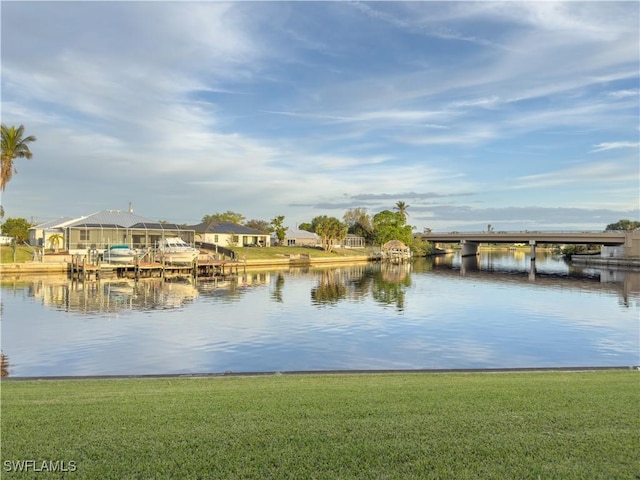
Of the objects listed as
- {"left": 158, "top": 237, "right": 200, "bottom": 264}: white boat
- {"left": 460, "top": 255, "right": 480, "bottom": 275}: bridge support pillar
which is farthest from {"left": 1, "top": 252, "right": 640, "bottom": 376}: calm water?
{"left": 460, "top": 255, "right": 480, "bottom": 275}: bridge support pillar

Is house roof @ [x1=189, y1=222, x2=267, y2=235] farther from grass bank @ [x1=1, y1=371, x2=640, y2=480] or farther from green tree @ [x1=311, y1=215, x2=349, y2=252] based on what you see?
grass bank @ [x1=1, y1=371, x2=640, y2=480]

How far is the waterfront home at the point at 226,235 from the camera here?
87250mm

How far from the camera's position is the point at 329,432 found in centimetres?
617

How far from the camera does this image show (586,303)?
36.3m

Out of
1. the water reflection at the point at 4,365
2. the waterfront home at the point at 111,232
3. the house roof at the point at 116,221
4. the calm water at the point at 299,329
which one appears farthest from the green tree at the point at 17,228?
the water reflection at the point at 4,365

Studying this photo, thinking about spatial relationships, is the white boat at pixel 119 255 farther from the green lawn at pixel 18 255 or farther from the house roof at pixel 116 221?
the green lawn at pixel 18 255

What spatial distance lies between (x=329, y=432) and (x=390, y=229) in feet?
364

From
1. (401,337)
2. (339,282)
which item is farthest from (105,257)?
(401,337)

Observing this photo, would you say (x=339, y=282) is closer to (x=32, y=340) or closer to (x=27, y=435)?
(x=32, y=340)

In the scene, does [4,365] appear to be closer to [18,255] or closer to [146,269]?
[146,269]

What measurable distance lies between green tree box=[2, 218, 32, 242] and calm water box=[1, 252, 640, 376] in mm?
44919

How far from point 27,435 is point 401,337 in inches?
698

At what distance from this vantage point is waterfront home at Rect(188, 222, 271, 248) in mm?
87250

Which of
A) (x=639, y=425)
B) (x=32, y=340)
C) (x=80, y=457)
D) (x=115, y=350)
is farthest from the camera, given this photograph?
(x=32, y=340)
